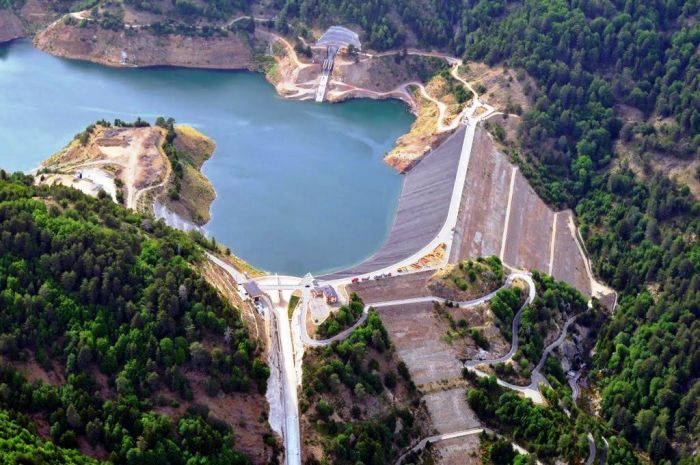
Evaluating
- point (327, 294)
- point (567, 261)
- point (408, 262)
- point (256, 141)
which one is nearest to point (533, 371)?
point (408, 262)

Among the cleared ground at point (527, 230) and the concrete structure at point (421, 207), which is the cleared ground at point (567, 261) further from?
the concrete structure at point (421, 207)

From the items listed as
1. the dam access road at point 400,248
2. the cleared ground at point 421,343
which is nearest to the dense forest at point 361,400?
the cleared ground at point 421,343

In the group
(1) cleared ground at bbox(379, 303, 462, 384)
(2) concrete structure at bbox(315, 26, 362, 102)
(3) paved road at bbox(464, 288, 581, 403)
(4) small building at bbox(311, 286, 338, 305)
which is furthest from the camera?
(2) concrete structure at bbox(315, 26, 362, 102)

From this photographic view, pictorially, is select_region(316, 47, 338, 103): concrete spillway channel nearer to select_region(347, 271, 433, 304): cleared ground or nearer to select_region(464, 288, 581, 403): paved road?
select_region(347, 271, 433, 304): cleared ground

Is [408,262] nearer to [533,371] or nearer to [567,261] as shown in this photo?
[533,371]

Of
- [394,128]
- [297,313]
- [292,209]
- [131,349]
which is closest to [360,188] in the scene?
[292,209]

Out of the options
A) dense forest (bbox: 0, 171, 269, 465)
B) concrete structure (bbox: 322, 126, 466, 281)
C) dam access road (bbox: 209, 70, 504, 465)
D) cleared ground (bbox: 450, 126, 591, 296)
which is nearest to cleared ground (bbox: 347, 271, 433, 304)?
dam access road (bbox: 209, 70, 504, 465)
